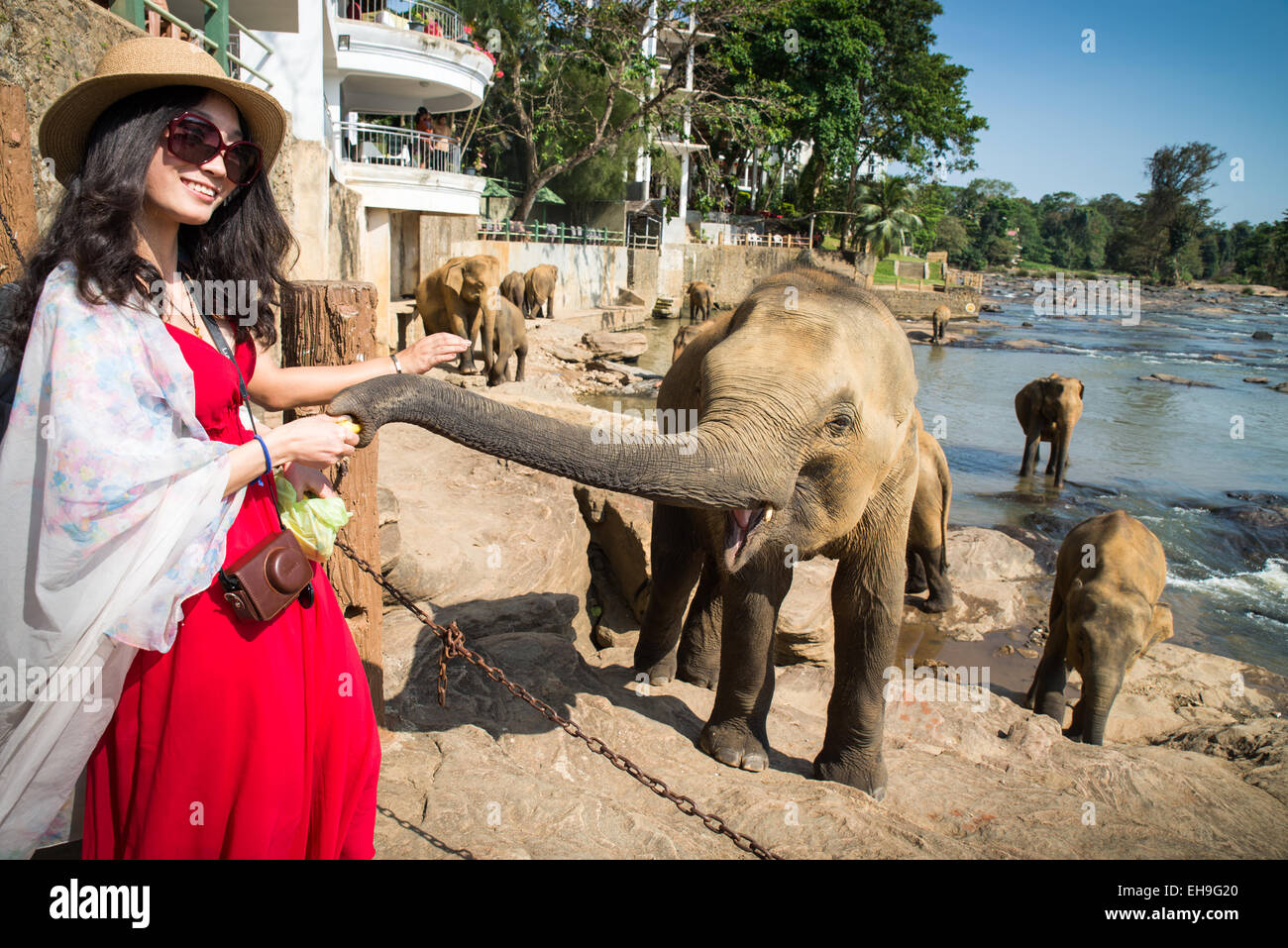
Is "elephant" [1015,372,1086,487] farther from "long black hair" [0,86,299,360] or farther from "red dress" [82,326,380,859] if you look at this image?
"long black hair" [0,86,299,360]

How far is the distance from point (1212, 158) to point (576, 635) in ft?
308

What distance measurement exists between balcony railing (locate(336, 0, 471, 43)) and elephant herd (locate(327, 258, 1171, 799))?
18.4 m

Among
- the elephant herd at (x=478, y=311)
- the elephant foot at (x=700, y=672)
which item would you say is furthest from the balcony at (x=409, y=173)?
the elephant foot at (x=700, y=672)

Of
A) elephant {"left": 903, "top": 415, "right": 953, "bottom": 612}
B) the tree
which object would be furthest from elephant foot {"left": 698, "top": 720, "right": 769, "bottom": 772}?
the tree

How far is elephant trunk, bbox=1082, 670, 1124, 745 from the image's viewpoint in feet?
19.8

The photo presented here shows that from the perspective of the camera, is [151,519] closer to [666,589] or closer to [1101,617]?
[666,589]

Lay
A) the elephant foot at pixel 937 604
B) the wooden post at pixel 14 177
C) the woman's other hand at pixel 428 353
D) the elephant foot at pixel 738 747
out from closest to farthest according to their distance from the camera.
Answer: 1. the woman's other hand at pixel 428 353
2. the wooden post at pixel 14 177
3. the elephant foot at pixel 738 747
4. the elephant foot at pixel 937 604

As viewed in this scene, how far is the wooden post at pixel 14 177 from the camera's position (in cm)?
334

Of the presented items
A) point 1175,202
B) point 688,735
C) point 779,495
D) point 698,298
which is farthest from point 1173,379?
point 1175,202

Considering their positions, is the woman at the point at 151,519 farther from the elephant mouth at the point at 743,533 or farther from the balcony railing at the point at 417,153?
the balcony railing at the point at 417,153

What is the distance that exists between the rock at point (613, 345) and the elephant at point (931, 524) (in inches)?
584

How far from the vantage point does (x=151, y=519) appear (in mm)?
1918

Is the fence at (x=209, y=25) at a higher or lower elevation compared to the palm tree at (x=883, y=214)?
lower

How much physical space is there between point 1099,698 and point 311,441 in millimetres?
5698
